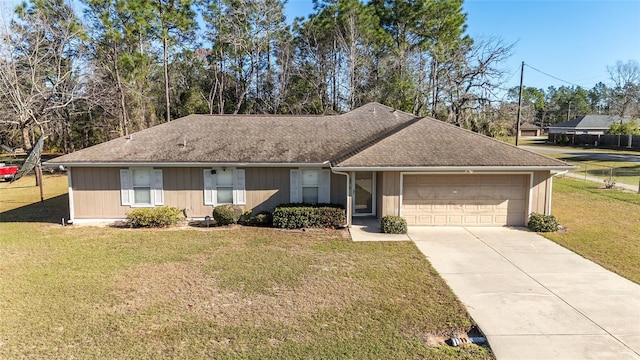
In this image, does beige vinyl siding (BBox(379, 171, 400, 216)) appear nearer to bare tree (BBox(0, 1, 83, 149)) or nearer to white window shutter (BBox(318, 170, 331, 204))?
white window shutter (BBox(318, 170, 331, 204))

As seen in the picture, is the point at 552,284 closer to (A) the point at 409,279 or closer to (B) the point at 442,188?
(A) the point at 409,279

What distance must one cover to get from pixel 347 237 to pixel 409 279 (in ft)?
13.3

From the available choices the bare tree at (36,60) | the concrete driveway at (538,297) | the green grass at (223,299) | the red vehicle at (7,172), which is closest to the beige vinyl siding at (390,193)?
the concrete driveway at (538,297)

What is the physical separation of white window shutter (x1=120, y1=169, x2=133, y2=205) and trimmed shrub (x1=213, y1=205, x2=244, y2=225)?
3.55 meters

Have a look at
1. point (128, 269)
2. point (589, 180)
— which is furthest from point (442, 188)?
point (589, 180)

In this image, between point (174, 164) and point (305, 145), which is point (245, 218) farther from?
point (305, 145)

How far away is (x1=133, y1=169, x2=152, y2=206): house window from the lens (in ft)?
50.8

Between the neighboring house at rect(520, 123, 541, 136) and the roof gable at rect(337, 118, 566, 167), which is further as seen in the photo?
the neighboring house at rect(520, 123, 541, 136)

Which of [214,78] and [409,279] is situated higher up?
[214,78]

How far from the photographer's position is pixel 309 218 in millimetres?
14430

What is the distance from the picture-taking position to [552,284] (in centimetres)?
913

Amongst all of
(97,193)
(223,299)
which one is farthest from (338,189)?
(97,193)

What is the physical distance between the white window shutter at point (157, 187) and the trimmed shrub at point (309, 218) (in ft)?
15.6

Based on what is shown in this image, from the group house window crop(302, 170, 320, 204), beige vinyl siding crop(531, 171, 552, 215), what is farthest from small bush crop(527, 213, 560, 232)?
house window crop(302, 170, 320, 204)
